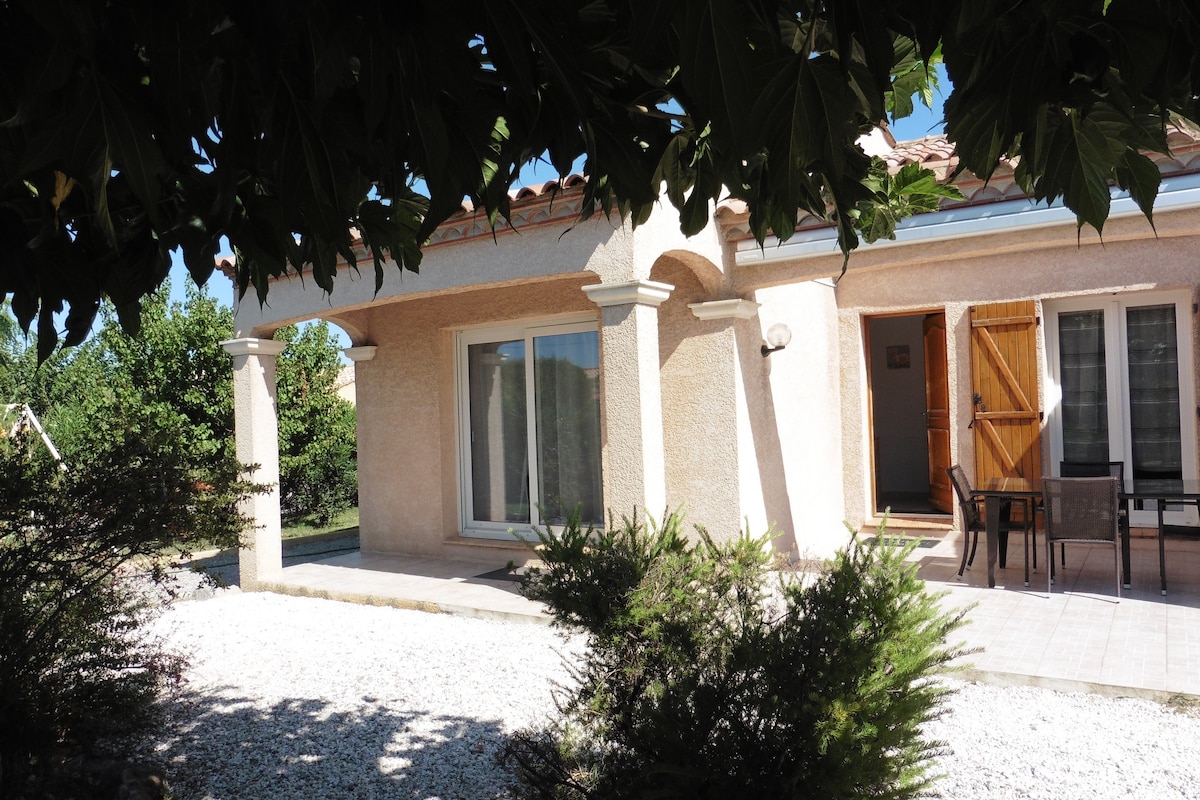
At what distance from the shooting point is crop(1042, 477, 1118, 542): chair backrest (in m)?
6.43

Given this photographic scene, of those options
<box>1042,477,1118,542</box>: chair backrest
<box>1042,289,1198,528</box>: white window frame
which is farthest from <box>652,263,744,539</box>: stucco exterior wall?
<box>1042,289,1198,528</box>: white window frame

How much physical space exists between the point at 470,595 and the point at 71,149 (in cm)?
676

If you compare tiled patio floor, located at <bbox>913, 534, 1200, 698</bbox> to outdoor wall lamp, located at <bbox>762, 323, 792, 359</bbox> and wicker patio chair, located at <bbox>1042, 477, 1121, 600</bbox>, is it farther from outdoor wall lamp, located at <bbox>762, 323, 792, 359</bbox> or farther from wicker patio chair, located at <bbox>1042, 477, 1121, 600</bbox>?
outdoor wall lamp, located at <bbox>762, 323, 792, 359</bbox>

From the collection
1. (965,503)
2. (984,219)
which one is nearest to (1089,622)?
(965,503)

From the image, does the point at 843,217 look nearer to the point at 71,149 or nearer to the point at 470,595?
the point at 71,149

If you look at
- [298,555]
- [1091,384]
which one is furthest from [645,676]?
[298,555]

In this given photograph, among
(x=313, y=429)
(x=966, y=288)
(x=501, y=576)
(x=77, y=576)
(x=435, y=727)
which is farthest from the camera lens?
(x=313, y=429)

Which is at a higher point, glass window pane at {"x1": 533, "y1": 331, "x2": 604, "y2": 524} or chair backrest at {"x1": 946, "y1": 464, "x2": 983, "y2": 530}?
glass window pane at {"x1": 533, "y1": 331, "x2": 604, "y2": 524}

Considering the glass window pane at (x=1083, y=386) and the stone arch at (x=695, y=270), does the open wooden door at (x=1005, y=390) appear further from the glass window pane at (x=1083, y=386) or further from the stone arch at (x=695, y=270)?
the stone arch at (x=695, y=270)

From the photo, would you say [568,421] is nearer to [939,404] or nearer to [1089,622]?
[939,404]

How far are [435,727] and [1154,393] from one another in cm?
749

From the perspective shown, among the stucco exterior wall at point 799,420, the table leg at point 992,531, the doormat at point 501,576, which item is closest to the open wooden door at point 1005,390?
the stucco exterior wall at point 799,420

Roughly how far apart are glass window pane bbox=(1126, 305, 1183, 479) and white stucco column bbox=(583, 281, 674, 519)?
501 cm

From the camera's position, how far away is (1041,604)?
6.58 metres
